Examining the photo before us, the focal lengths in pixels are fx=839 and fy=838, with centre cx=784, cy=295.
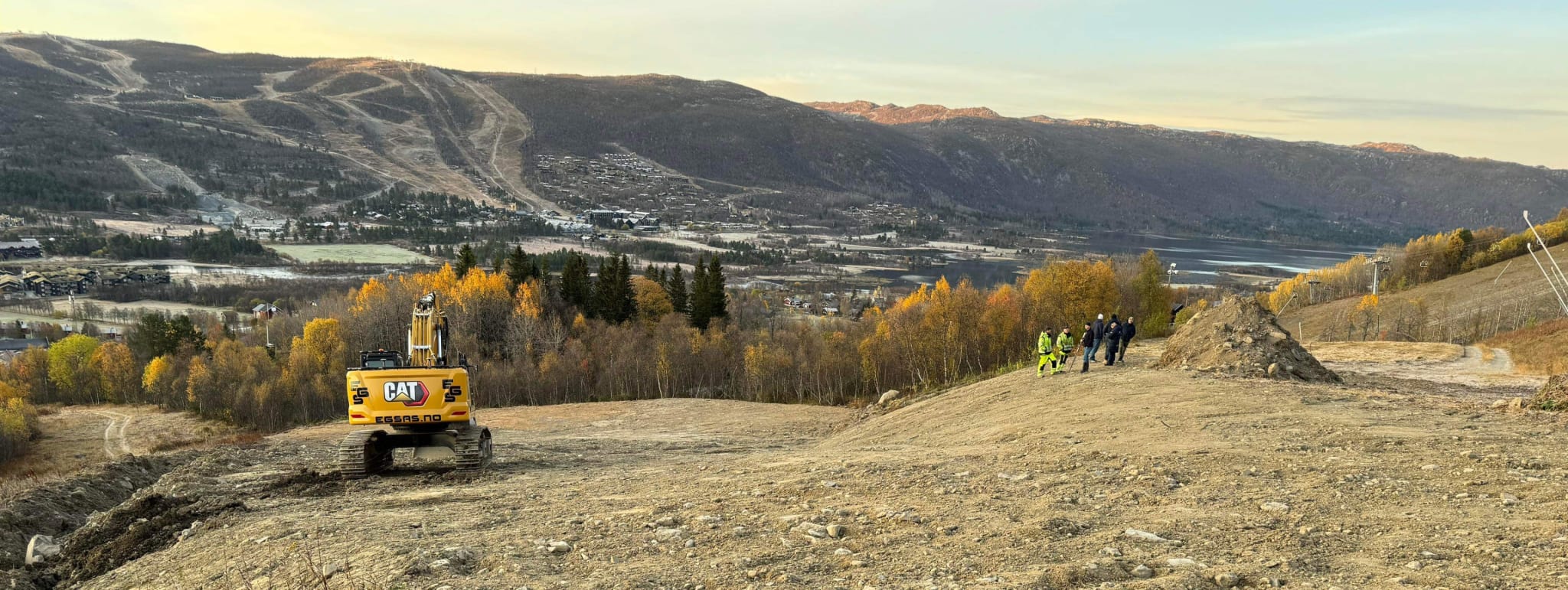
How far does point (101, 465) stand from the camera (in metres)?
19.0

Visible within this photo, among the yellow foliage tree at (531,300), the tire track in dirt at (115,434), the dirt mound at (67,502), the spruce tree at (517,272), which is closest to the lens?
the dirt mound at (67,502)

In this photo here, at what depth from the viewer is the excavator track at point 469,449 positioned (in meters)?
16.2

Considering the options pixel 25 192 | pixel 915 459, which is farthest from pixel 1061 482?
pixel 25 192

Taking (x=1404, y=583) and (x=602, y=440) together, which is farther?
(x=602, y=440)

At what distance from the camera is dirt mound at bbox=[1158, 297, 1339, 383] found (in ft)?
63.6

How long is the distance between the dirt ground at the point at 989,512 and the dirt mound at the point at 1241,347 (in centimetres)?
212

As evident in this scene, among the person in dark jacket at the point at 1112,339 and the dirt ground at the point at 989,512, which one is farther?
the person in dark jacket at the point at 1112,339

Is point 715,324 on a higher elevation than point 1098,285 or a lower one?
lower

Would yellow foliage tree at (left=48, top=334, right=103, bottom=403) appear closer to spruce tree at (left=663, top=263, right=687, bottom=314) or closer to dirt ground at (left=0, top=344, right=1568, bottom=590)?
spruce tree at (left=663, top=263, right=687, bottom=314)

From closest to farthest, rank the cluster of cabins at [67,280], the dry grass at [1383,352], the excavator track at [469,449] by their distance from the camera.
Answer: the excavator track at [469,449] → the dry grass at [1383,352] → the cluster of cabins at [67,280]

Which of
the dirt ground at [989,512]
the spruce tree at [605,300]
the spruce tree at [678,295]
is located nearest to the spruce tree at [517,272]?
the spruce tree at [605,300]

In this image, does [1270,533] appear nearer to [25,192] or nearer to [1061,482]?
[1061,482]

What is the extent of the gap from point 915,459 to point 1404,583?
7.54 m

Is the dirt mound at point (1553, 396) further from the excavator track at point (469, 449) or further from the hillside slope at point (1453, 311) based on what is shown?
the hillside slope at point (1453, 311)
